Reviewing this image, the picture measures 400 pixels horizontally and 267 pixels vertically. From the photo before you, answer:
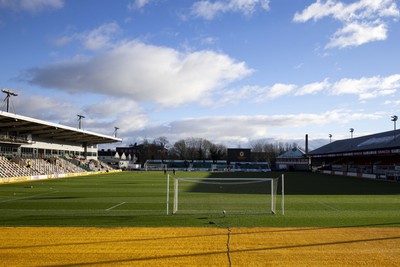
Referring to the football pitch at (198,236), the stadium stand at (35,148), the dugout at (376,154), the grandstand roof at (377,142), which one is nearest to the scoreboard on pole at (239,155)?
the dugout at (376,154)

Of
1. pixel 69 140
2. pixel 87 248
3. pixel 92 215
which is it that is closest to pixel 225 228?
pixel 87 248

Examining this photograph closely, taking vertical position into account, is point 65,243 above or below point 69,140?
below

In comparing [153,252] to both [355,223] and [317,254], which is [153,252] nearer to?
[317,254]

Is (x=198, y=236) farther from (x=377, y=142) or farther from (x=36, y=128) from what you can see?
(x=377, y=142)

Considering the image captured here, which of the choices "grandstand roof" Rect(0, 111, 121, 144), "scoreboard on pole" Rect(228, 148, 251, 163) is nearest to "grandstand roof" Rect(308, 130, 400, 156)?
"scoreboard on pole" Rect(228, 148, 251, 163)

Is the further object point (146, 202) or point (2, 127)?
point (2, 127)

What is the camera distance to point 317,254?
9836 millimetres

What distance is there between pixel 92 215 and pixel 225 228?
6.87 meters

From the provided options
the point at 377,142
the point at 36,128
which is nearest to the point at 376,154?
the point at 377,142

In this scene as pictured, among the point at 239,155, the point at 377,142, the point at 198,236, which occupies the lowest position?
the point at 198,236

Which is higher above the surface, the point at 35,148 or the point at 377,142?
the point at 377,142

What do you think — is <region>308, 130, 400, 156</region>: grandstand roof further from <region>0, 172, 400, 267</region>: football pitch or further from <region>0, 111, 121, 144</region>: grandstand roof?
<region>0, 111, 121, 144</region>: grandstand roof

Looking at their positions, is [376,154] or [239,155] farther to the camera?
[239,155]

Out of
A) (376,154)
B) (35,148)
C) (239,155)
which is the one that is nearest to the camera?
(376,154)
